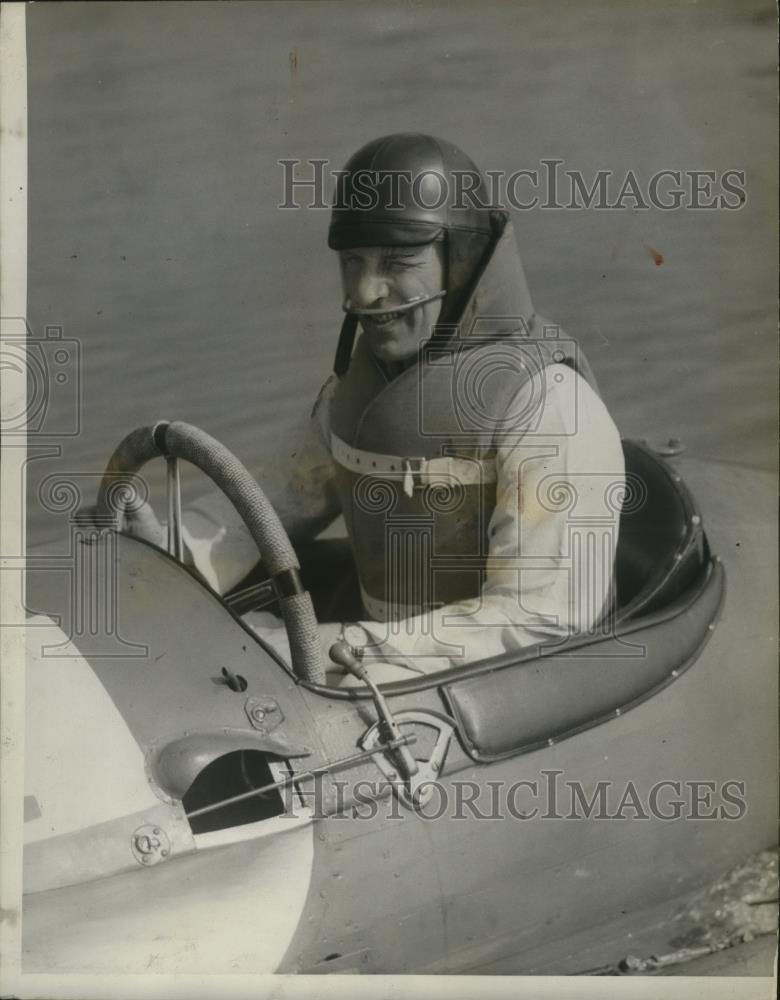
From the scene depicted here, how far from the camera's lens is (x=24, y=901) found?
86.7 inches

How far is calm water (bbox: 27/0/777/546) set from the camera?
239 cm

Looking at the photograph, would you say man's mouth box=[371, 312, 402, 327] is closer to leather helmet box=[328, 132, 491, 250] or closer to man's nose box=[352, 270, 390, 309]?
man's nose box=[352, 270, 390, 309]

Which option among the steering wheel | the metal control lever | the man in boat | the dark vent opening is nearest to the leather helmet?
the man in boat

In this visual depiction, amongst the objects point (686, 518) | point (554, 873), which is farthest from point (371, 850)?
point (686, 518)

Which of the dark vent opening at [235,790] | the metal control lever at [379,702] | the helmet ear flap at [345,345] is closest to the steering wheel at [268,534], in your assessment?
the metal control lever at [379,702]

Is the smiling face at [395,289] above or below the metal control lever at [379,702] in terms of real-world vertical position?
above

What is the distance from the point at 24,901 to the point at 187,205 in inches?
52.0

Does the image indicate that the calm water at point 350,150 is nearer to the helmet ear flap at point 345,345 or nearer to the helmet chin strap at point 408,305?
the helmet ear flap at point 345,345

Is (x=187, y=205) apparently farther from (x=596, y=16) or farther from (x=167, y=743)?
(x=167, y=743)

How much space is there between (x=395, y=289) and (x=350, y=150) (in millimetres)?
321

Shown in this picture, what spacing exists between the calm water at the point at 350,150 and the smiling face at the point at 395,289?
0.41 ft

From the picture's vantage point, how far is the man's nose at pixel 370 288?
2250mm

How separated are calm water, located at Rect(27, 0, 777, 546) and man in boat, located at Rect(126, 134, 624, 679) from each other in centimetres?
14

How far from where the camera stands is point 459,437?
2.22m
